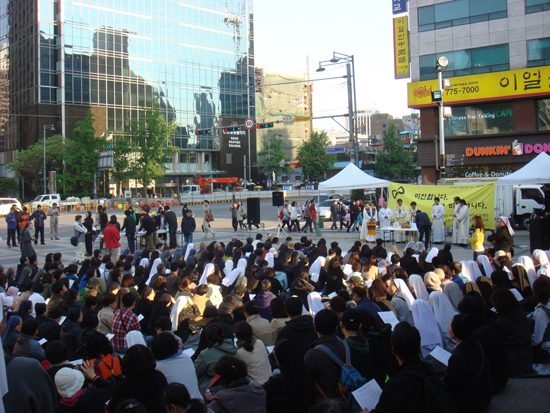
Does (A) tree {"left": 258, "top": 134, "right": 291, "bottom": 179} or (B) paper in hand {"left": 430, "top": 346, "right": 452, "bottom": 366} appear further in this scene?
(A) tree {"left": 258, "top": 134, "right": 291, "bottom": 179}

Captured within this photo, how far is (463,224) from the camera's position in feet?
56.3

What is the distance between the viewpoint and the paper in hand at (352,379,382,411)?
3.97 m

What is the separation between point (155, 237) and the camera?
18.2 meters

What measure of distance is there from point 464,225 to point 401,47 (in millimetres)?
18332

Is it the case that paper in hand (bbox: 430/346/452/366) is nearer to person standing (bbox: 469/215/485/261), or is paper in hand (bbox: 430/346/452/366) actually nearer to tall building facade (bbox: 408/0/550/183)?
person standing (bbox: 469/215/485/261)

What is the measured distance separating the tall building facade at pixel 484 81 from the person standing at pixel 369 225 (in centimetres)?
884

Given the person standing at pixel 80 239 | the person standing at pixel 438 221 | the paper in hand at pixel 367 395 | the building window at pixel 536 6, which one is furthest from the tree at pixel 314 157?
the paper in hand at pixel 367 395

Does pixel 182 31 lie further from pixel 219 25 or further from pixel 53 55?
pixel 53 55

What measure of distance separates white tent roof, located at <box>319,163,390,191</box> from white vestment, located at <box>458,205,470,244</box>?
338 centimetres

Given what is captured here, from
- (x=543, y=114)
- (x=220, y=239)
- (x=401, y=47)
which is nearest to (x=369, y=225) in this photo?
(x=220, y=239)

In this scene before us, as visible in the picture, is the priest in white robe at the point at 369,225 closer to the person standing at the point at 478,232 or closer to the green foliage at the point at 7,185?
the person standing at the point at 478,232

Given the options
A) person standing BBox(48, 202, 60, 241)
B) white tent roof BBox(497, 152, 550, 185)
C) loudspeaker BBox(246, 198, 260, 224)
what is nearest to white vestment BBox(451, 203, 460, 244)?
white tent roof BBox(497, 152, 550, 185)

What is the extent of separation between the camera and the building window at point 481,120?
29000mm

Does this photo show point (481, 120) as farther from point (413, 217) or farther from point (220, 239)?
point (220, 239)
